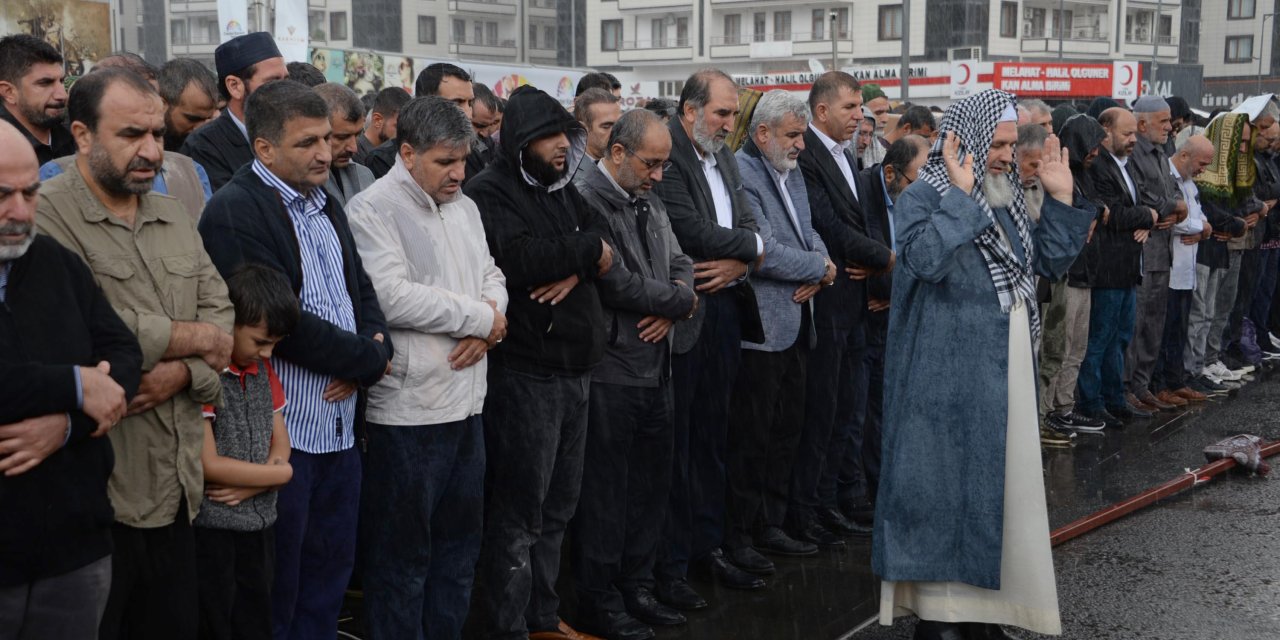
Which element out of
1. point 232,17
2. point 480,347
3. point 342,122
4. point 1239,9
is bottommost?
point 480,347

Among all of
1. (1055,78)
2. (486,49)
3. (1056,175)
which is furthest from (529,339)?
(486,49)

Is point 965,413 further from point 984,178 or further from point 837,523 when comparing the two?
point 837,523

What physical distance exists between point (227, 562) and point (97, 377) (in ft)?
2.85

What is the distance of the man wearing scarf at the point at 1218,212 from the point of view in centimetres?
1127

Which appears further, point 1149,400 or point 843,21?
point 843,21

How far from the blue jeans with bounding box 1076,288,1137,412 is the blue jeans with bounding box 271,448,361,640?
22.9 feet

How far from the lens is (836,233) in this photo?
22.4 ft

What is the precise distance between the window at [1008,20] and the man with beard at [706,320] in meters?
57.4

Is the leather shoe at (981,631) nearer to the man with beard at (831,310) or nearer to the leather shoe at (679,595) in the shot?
the leather shoe at (679,595)

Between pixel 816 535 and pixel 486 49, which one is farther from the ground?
pixel 486 49

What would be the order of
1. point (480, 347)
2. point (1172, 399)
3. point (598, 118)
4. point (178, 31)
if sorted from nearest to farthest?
point (480, 347) → point (598, 118) → point (1172, 399) → point (178, 31)

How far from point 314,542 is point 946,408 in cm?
250

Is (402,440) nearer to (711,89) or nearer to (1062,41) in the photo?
(711,89)

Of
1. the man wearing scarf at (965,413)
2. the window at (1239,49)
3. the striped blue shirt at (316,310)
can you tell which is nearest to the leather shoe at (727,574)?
the man wearing scarf at (965,413)
